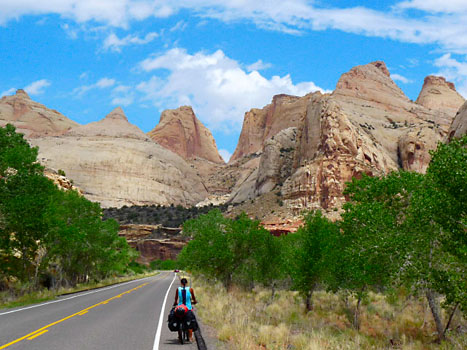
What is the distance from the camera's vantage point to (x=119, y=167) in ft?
454

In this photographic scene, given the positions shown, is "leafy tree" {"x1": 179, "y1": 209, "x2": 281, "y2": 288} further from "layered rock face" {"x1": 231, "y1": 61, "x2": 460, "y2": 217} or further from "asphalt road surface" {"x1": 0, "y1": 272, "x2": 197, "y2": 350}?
"layered rock face" {"x1": 231, "y1": 61, "x2": 460, "y2": 217}

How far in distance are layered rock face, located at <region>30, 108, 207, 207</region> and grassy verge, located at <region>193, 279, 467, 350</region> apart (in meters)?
101

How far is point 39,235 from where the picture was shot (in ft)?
80.9

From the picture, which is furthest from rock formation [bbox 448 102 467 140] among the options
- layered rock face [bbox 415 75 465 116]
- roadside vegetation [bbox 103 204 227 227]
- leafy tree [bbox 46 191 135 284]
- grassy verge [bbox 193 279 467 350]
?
layered rock face [bbox 415 75 465 116]

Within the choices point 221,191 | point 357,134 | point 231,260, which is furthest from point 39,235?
point 221,191

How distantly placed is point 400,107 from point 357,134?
51.2m

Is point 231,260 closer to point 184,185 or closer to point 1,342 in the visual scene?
point 1,342

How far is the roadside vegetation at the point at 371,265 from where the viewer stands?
1212cm

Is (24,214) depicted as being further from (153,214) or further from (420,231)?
(153,214)

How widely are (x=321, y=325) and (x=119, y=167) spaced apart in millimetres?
123991

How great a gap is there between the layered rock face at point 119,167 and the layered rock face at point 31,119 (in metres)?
20.1

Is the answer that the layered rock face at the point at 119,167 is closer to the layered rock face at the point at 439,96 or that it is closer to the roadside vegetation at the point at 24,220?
the layered rock face at the point at 439,96

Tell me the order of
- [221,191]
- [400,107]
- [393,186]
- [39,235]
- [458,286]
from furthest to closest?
[221,191] → [400,107] → [39,235] → [393,186] → [458,286]

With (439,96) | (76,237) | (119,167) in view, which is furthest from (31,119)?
(76,237)
